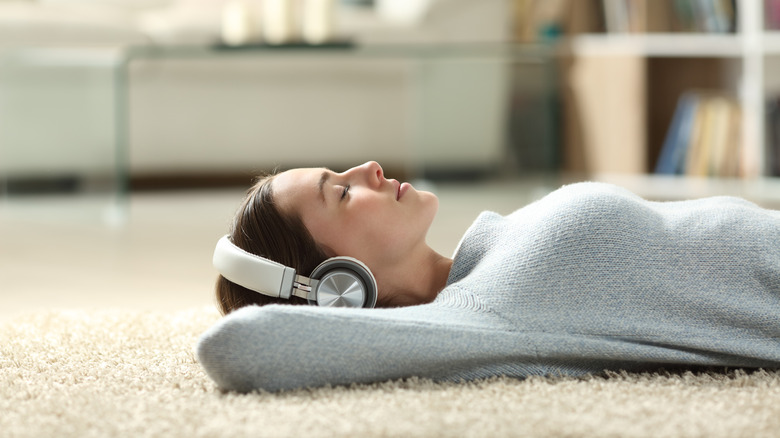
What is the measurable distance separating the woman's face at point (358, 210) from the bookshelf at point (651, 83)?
2144mm

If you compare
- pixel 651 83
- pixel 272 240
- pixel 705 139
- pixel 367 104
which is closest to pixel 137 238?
pixel 367 104

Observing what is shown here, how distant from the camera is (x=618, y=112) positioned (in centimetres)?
326

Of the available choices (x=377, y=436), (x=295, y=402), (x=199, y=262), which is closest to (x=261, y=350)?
(x=295, y=402)

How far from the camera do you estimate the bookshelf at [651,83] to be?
2.92 meters

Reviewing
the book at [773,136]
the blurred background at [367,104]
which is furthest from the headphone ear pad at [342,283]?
the book at [773,136]

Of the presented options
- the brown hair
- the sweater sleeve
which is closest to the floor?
the brown hair

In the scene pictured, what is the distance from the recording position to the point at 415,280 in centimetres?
110

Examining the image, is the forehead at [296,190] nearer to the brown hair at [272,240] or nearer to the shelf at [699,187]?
the brown hair at [272,240]

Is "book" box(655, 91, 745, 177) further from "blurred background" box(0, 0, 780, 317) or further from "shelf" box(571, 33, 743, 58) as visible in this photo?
"shelf" box(571, 33, 743, 58)

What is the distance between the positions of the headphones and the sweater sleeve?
0.06 metres

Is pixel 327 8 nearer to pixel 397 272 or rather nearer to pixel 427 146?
pixel 427 146

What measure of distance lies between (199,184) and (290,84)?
2.07 ft

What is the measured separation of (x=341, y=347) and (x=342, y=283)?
0.12 m

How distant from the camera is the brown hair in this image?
3.38 feet
